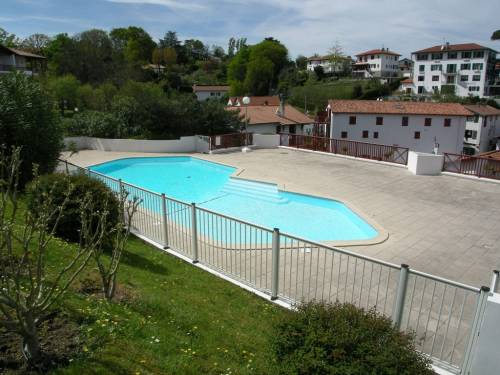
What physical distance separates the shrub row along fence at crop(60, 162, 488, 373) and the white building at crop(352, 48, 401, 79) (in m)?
102

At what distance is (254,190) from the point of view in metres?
15.7

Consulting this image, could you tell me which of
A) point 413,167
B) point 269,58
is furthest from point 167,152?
point 269,58

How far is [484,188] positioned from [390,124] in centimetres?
2725

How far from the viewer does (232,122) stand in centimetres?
2661

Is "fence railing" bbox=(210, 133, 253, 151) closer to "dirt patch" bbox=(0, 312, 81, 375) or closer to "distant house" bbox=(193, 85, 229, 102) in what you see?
"dirt patch" bbox=(0, 312, 81, 375)

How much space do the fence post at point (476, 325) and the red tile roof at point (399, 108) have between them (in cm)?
3658

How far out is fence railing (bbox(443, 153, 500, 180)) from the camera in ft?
50.2

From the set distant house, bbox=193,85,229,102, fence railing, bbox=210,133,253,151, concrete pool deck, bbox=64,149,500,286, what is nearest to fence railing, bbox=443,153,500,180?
concrete pool deck, bbox=64,149,500,286

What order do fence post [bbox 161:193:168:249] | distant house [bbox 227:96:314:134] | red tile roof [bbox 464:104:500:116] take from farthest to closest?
red tile roof [bbox 464:104:500:116] → distant house [bbox 227:96:314:134] → fence post [bbox 161:193:168:249]

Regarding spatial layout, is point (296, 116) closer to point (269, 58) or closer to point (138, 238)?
point (138, 238)

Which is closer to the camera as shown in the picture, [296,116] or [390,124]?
[296,116]

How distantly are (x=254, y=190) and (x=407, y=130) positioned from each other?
30397mm

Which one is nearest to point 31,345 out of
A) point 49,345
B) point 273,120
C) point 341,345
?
point 49,345

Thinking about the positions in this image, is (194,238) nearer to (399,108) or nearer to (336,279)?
(336,279)
